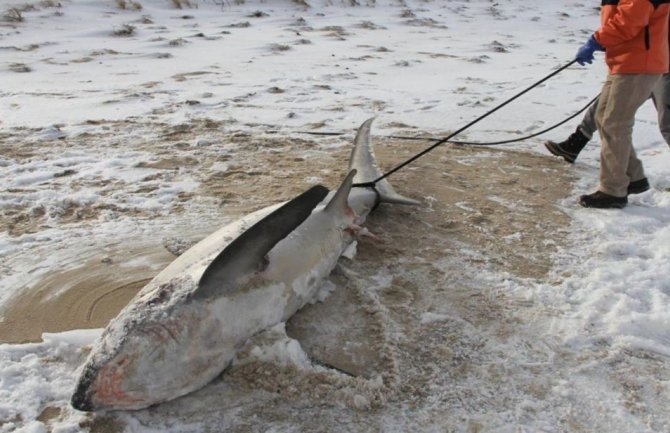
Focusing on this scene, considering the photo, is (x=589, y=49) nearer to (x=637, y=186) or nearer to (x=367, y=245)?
(x=637, y=186)

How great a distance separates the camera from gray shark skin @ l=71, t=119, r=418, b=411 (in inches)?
87.0

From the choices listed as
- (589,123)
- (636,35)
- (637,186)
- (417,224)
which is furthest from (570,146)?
(417,224)

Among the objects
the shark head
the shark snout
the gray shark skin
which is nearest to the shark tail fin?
the gray shark skin

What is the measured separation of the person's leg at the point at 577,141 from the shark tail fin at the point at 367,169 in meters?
1.60

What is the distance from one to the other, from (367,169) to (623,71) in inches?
69.4

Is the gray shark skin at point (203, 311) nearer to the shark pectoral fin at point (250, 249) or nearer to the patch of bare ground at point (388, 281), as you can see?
the shark pectoral fin at point (250, 249)

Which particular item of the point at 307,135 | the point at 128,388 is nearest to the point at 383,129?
the point at 307,135

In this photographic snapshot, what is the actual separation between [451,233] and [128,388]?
7.26ft

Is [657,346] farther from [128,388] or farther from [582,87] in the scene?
[582,87]

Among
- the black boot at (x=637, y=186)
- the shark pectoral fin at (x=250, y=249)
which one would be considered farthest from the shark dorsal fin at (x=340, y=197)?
the black boot at (x=637, y=186)

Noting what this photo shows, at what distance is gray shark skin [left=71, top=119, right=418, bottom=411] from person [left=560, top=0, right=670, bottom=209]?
87.8 inches

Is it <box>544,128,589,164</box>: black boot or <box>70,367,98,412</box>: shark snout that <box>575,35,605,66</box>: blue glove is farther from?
<box>70,367,98,412</box>: shark snout

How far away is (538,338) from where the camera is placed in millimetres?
2730

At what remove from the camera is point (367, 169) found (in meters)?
4.18
